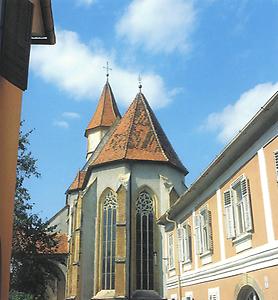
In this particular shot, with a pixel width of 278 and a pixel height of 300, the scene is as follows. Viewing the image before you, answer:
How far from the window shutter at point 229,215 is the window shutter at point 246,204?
0.94 meters

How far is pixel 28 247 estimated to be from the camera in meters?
19.7

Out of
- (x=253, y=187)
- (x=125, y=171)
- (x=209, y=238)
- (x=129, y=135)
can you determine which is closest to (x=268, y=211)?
(x=253, y=187)

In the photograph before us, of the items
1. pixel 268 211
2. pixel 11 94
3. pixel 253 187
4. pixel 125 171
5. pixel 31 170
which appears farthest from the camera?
pixel 125 171

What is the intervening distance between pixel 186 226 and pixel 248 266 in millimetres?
6876

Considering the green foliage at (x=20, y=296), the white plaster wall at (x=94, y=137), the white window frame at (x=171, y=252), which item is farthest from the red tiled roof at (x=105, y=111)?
the green foliage at (x=20, y=296)

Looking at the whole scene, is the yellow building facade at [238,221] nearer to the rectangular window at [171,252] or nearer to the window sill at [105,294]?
the rectangular window at [171,252]

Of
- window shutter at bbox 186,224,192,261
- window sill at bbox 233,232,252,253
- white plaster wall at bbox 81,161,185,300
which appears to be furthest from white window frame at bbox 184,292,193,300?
white plaster wall at bbox 81,161,185,300

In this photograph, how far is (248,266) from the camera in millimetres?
12711

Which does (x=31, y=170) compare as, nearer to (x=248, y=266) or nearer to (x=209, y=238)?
(x=209, y=238)

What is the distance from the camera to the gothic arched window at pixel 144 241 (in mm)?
28953

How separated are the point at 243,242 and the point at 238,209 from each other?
3.34ft

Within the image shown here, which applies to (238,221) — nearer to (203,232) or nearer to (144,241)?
(203,232)

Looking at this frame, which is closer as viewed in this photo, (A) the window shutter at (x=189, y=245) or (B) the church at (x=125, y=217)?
(A) the window shutter at (x=189, y=245)

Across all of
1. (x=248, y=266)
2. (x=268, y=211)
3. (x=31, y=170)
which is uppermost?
(x=31, y=170)
